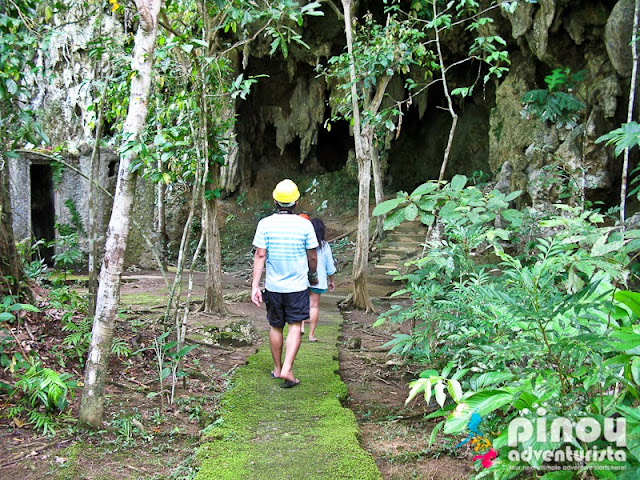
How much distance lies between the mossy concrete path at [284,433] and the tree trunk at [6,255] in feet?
5.93

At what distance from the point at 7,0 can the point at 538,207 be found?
9.69 metres

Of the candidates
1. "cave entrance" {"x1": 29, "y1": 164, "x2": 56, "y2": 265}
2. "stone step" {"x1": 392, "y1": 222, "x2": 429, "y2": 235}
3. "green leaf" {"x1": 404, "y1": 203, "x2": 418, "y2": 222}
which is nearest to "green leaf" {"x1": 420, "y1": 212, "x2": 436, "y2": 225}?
"green leaf" {"x1": 404, "y1": 203, "x2": 418, "y2": 222}

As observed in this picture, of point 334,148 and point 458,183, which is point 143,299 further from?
point 334,148

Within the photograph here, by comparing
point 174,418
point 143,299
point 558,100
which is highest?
point 558,100

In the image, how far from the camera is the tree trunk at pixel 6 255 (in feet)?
12.9

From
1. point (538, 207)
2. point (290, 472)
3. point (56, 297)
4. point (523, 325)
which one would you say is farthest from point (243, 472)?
point (538, 207)

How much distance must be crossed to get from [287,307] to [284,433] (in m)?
1.08

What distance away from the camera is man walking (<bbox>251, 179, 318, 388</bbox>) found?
403 centimetres

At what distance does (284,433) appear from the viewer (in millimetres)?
3209

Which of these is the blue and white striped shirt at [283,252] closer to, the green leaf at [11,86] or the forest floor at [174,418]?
the forest floor at [174,418]

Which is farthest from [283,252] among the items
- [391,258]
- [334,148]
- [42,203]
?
[334,148]

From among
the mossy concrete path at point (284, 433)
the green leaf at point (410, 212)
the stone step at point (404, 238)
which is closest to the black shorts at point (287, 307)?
the mossy concrete path at point (284, 433)

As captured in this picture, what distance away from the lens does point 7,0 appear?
154 inches

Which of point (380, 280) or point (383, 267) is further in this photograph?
point (383, 267)
